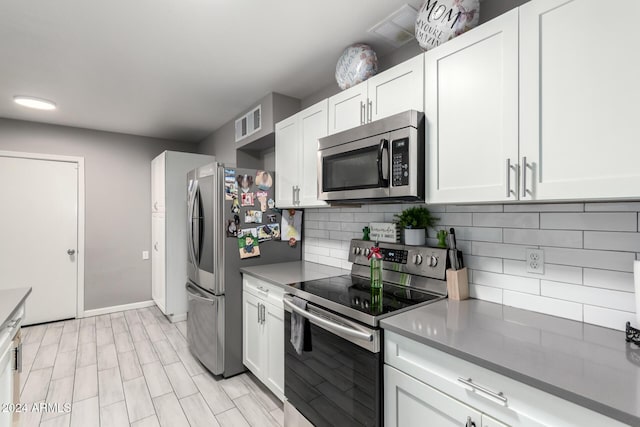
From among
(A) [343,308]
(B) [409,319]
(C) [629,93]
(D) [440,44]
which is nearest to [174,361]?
(A) [343,308]

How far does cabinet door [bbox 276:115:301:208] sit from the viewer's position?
2.43 meters

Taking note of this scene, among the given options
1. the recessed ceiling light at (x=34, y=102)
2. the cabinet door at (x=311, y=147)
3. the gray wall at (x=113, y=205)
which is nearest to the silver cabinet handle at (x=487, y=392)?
the cabinet door at (x=311, y=147)

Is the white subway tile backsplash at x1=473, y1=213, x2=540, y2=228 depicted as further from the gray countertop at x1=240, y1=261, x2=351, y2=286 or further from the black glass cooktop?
the gray countertop at x1=240, y1=261, x2=351, y2=286

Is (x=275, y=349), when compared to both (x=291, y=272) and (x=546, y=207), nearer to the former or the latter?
(x=291, y=272)

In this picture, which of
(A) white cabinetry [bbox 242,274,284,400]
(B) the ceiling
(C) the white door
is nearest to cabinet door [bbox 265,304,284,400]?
(A) white cabinetry [bbox 242,274,284,400]

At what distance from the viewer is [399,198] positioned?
1.59 m

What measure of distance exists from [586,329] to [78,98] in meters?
4.10

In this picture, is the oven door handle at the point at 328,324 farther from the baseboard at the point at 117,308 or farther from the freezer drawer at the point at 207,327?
the baseboard at the point at 117,308

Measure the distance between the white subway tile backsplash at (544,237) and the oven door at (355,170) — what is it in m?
0.63

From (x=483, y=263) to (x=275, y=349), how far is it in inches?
56.0

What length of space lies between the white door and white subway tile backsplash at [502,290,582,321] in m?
4.72

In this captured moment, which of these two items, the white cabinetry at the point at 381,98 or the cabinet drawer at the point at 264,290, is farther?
the cabinet drawer at the point at 264,290

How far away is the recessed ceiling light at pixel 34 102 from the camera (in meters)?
2.93

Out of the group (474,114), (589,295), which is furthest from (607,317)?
(474,114)
